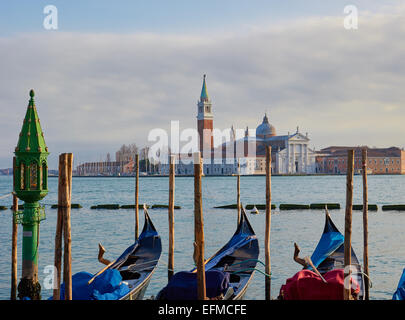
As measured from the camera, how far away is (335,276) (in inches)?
223

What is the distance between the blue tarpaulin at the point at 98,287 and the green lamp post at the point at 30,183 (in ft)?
2.31

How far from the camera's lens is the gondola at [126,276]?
5777 mm

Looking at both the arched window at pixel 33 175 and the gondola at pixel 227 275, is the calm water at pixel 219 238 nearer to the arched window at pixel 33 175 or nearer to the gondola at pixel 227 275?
the gondola at pixel 227 275

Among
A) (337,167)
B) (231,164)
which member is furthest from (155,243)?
(337,167)

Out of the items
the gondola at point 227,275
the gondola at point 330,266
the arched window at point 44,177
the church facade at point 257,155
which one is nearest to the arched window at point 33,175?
the arched window at point 44,177

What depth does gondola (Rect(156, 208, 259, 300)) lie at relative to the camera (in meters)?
5.85

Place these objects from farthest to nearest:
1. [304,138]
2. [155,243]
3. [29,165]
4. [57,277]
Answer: [304,138]
[155,243]
[29,165]
[57,277]

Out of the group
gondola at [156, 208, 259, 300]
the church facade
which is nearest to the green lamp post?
gondola at [156, 208, 259, 300]

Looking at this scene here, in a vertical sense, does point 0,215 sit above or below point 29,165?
below

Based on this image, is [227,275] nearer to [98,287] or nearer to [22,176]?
[98,287]

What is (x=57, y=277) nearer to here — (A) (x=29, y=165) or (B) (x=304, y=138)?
(A) (x=29, y=165)

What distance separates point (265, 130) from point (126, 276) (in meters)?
75.0

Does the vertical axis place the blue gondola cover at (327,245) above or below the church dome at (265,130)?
below
